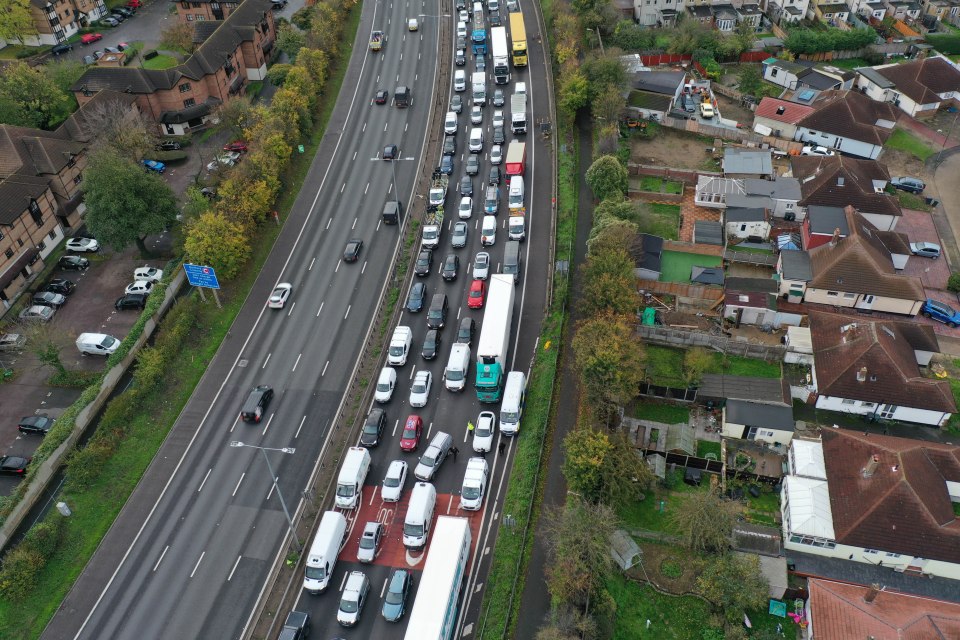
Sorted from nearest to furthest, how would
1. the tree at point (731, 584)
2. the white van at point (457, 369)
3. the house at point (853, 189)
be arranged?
the tree at point (731, 584), the white van at point (457, 369), the house at point (853, 189)

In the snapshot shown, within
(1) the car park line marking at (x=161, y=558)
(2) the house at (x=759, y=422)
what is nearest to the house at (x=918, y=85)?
(2) the house at (x=759, y=422)

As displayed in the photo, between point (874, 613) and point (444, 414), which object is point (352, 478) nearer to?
point (444, 414)

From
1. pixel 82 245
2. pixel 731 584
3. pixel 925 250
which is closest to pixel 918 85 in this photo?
pixel 925 250

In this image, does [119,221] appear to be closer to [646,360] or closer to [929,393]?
[646,360]

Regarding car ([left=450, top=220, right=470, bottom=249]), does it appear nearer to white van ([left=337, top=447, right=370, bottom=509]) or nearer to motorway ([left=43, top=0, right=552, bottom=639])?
motorway ([left=43, top=0, right=552, bottom=639])

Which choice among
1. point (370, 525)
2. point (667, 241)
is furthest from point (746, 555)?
point (667, 241)

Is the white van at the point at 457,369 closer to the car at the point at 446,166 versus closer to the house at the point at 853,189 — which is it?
the car at the point at 446,166

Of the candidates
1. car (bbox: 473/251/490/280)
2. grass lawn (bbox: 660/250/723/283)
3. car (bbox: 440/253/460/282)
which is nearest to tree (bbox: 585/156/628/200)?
grass lawn (bbox: 660/250/723/283)
